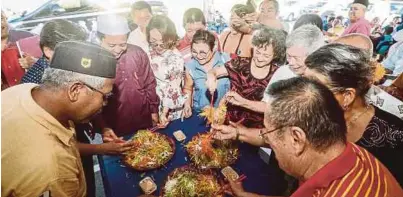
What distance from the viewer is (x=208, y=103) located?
139 inches

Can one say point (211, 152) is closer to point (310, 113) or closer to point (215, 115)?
point (215, 115)

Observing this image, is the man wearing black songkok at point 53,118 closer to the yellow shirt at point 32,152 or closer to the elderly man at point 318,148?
the yellow shirt at point 32,152

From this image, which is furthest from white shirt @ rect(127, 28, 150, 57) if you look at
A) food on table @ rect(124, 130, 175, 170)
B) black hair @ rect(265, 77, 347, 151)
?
black hair @ rect(265, 77, 347, 151)

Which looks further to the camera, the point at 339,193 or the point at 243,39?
the point at 243,39

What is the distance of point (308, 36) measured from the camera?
2.82 metres

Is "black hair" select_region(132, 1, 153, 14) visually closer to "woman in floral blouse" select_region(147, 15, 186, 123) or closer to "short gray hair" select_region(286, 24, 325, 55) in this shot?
"woman in floral blouse" select_region(147, 15, 186, 123)

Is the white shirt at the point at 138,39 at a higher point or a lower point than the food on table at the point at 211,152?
higher

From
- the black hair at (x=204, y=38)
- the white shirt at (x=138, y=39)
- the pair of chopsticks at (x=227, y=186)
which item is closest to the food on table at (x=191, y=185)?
the pair of chopsticks at (x=227, y=186)

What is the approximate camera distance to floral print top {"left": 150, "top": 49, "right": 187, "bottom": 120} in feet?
11.6

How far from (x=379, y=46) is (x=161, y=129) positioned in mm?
5369

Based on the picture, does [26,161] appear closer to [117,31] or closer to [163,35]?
[117,31]

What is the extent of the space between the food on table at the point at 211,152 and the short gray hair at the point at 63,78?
99 centimetres

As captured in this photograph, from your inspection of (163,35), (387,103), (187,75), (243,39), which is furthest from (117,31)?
(387,103)

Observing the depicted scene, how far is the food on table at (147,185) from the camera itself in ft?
6.86
